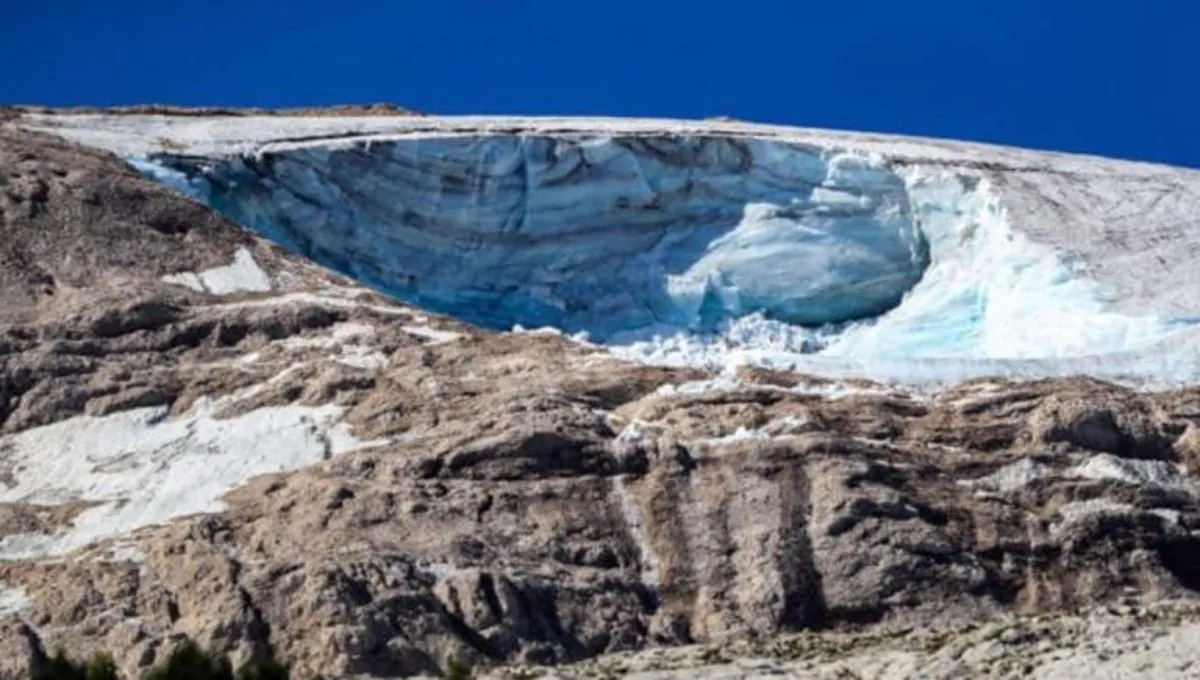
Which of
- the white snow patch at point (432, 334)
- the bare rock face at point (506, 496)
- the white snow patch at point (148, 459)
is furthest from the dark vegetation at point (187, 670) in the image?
the white snow patch at point (432, 334)

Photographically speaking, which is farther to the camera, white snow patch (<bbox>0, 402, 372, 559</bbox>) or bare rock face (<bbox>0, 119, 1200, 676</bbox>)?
white snow patch (<bbox>0, 402, 372, 559</bbox>)

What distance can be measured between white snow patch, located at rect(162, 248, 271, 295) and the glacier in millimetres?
6223

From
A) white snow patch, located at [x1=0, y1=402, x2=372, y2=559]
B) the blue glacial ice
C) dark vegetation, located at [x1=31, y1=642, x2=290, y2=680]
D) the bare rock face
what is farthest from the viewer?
the blue glacial ice

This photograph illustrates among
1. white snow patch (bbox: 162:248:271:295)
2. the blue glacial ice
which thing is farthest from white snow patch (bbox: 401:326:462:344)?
the blue glacial ice

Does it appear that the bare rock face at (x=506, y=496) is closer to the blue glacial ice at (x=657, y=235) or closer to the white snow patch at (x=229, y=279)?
the white snow patch at (x=229, y=279)

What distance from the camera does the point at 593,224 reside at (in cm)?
7231

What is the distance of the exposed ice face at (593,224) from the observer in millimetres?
70938

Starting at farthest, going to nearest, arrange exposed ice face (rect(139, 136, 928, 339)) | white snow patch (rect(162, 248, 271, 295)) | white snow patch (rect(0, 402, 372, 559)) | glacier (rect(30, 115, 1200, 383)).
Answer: exposed ice face (rect(139, 136, 928, 339))
glacier (rect(30, 115, 1200, 383))
white snow patch (rect(162, 248, 271, 295))
white snow patch (rect(0, 402, 372, 559))

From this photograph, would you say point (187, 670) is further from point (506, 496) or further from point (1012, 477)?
point (1012, 477)

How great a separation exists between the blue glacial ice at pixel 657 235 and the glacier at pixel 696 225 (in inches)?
1.7

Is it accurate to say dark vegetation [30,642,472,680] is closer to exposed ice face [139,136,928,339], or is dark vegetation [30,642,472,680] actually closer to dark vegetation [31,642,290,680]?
dark vegetation [31,642,290,680]

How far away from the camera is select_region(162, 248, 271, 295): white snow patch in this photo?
63250 millimetres

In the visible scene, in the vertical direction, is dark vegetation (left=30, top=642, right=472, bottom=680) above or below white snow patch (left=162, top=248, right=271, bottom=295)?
below

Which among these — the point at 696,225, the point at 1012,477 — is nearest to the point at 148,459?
the point at 1012,477
